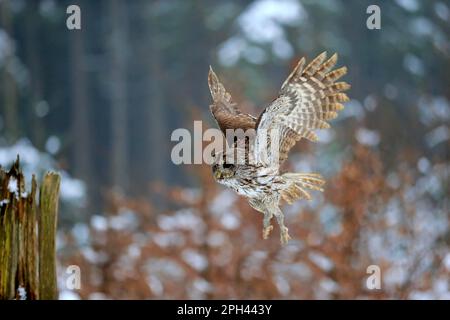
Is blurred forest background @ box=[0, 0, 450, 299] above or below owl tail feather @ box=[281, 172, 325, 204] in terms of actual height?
above

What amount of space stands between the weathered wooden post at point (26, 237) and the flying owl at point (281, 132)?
4.03 feet

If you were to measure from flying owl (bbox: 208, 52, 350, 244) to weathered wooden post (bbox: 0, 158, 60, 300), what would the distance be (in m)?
1.23

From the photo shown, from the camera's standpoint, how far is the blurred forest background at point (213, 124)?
8289mm

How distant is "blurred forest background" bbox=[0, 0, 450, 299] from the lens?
326 inches

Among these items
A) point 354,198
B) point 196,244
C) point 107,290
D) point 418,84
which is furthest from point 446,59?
point 107,290

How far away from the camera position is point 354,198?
7871mm

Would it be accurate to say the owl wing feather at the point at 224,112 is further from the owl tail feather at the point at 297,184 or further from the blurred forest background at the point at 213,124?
the blurred forest background at the point at 213,124

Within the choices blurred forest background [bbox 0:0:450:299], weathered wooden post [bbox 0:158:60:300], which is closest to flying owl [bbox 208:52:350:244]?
weathered wooden post [bbox 0:158:60:300]

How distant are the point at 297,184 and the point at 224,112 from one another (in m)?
0.38

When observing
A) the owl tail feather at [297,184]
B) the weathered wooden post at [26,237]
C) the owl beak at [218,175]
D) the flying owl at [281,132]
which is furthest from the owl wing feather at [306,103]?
the weathered wooden post at [26,237]

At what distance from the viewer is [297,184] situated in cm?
250

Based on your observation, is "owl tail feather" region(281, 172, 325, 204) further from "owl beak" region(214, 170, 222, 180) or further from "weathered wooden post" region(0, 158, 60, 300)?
"weathered wooden post" region(0, 158, 60, 300)

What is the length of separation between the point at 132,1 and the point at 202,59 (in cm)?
278
